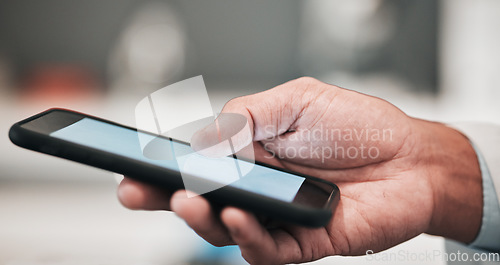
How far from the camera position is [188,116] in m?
0.86

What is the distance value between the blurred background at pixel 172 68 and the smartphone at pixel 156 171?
0.47m

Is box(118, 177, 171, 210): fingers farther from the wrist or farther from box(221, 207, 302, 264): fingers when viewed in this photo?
the wrist

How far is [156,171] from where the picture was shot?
25 cm

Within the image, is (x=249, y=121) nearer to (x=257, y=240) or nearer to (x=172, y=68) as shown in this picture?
(x=257, y=240)

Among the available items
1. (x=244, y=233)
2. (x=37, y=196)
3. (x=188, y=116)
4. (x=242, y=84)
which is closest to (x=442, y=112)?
(x=242, y=84)

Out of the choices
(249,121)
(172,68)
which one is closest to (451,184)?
(249,121)

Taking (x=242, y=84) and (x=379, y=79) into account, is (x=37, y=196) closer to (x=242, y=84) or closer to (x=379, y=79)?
(x=242, y=84)

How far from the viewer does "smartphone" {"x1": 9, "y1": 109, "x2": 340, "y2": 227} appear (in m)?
0.25

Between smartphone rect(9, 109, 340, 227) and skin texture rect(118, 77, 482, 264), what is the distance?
0.20 feet

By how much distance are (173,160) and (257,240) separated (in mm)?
85

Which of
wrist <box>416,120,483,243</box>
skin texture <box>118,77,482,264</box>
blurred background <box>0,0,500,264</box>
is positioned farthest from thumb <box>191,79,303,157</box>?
blurred background <box>0,0,500,264</box>

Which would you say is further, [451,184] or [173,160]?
[451,184]

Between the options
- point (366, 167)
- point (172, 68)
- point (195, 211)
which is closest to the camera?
point (195, 211)

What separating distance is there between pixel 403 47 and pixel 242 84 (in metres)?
0.43
